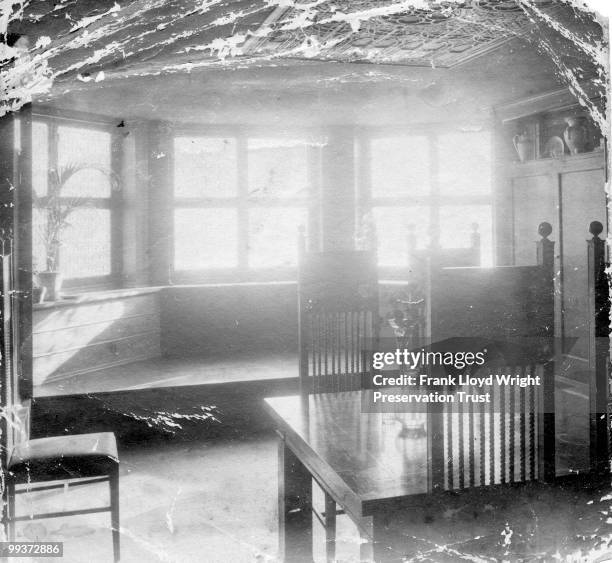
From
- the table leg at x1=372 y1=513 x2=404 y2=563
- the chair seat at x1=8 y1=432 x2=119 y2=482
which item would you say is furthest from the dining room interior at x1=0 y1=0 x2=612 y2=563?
the chair seat at x1=8 y1=432 x2=119 y2=482

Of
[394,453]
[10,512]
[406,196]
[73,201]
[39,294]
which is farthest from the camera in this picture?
[406,196]

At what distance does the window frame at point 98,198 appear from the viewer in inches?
157

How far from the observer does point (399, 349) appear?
1887mm

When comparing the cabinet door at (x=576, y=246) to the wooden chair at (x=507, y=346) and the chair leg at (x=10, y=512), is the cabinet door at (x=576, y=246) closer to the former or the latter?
the wooden chair at (x=507, y=346)

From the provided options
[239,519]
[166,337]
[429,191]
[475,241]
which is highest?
[429,191]

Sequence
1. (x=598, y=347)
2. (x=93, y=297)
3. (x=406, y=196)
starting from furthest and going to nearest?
(x=406, y=196), (x=93, y=297), (x=598, y=347)

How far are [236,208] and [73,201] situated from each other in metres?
1.42

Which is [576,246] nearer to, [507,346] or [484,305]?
[484,305]

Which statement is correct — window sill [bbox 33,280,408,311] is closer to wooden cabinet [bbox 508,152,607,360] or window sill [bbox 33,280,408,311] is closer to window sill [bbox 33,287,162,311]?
window sill [bbox 33,287,162,311]

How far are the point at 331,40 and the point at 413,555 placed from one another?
9.17ft

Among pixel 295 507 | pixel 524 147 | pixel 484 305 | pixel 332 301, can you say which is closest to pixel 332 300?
pixel 332 301

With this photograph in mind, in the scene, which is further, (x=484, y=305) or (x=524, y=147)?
(x=524, y=147)

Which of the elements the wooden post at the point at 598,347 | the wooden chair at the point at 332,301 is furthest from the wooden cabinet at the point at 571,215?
the wooden post at the point at 598,347

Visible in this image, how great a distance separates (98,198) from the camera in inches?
173
